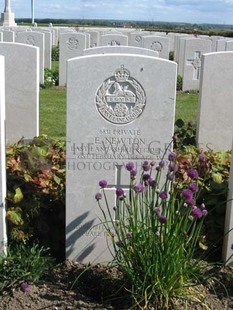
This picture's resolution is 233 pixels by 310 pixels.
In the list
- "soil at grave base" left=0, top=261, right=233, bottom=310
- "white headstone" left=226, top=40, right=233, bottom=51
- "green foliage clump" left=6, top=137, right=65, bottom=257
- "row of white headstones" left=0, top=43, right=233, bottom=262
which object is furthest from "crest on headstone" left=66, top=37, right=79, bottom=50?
"soil at grave base" left=0, top=261, right=233, bottom=310

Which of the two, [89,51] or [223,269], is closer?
[223,269]

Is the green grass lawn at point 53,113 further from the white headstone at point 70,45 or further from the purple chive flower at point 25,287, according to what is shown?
the purple chive flower at point 25,287

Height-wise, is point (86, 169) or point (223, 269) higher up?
point (86, 169)

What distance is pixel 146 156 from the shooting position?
3598 millimetres

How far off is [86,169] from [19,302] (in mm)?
931

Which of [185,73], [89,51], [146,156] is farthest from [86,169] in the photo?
[185,73]

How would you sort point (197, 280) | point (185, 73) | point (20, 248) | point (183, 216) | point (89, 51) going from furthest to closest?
1. point (185, 73)
2. point (89, 51)
3. point (20, 248)
4. point (197, 280)
5. point (183, 216)

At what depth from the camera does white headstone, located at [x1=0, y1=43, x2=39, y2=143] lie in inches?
231

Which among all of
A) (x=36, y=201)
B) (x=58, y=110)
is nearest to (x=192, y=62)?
(x=58, y=110)

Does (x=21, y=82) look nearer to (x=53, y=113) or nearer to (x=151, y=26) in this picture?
(x=53, y=113)

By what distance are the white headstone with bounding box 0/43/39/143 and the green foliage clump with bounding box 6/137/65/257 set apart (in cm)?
192

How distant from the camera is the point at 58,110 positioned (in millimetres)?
9508

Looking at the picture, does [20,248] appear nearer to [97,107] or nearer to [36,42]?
[97,107]

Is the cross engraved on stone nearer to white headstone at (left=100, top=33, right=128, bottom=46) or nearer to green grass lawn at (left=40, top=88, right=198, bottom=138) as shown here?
green grass lawn at (left=40, top=88, right=198, bottom=138)
